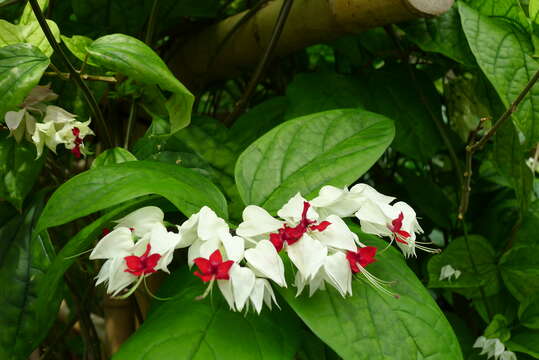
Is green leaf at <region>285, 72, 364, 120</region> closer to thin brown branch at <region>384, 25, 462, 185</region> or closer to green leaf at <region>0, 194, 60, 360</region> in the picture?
thin brown branch at <region>384, 25, 462, 185</region>

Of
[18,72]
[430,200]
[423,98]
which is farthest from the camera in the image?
[430,200]

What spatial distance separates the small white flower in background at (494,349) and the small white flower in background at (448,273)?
80 mm

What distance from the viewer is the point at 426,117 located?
2.71ft

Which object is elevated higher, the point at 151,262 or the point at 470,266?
the point at 151,262

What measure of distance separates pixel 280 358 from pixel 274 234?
3.5 inches

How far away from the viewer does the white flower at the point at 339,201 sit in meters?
0.47

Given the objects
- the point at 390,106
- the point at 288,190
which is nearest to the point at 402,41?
the point at 390,106

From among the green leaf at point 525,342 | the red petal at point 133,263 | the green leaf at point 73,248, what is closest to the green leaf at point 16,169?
the green leaf at point 73,248

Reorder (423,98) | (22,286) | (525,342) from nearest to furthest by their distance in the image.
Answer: (22,286) < (525,342) < (423,98)

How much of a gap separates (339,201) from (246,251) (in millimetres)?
103

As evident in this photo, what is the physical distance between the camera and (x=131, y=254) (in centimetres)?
43

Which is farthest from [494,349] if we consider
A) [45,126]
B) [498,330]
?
[45,126]

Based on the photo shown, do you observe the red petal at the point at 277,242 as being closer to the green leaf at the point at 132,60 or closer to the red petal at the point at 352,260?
the red petal at the point at 352,260

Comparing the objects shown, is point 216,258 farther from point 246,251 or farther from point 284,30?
point 284,30
